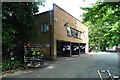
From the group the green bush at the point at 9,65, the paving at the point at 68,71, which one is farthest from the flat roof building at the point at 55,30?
the green bush at the point at 9,65

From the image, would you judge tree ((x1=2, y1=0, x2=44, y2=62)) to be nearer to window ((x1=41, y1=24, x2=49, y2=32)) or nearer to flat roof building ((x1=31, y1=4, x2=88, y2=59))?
flat roof building ((x1=31, y1=4, x2=88, y2=59))

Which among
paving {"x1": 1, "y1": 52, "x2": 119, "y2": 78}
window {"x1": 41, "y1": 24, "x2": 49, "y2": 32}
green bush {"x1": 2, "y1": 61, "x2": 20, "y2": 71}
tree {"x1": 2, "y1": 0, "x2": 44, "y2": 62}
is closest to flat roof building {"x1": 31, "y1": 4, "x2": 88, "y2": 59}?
window {"x1": 41, "y1": 24, "x2": 49, "y2": 32}

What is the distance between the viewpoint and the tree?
13.6m

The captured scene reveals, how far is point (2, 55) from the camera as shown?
15.0 m

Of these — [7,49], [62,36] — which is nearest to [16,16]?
[7,49]

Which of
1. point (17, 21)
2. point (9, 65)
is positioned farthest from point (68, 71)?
point (17, 21)

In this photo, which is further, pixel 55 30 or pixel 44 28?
pixel 44 28

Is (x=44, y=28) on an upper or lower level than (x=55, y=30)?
upper

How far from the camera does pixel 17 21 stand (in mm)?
14984

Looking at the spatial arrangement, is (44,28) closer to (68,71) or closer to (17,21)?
(17,21)

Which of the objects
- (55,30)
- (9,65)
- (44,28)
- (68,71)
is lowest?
(68,71)

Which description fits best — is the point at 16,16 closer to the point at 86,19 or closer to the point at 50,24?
the point at 86,19

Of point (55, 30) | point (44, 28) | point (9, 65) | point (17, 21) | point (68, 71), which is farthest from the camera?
point (44, 28)

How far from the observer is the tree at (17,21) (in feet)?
44.8
